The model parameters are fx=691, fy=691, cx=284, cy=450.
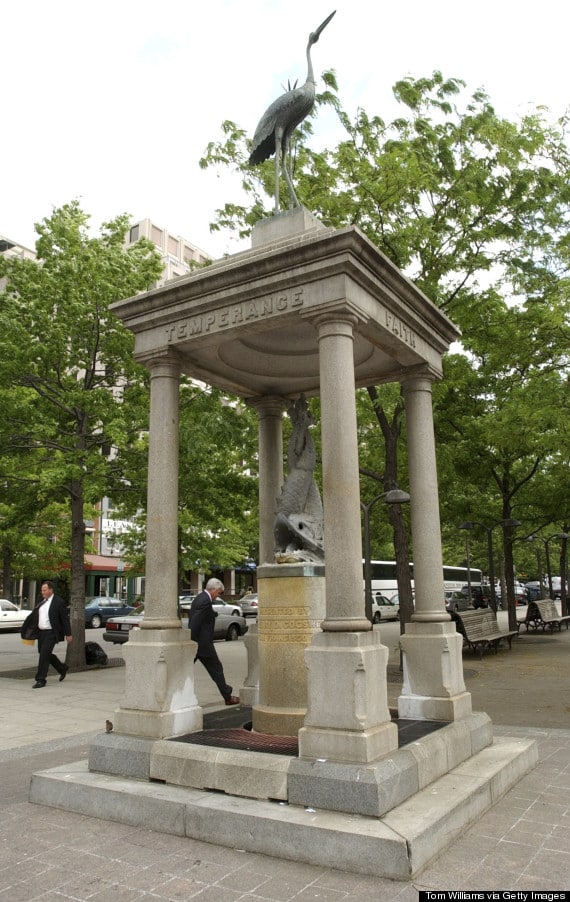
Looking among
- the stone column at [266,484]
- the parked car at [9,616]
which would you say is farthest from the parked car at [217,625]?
the stone column at [266,484]

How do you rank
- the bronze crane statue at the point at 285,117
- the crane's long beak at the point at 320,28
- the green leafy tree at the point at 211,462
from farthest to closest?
the green leafy tree at the point at 211,462, the bronze crane statue at the point at 285,117, the crane's long beak at the point at 320,28

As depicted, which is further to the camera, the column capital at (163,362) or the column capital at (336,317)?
the column capital at (163,362)

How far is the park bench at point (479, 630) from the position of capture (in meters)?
17.4

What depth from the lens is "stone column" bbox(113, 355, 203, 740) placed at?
646 cm

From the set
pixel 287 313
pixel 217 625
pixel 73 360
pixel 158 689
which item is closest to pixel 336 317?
pixel 287 313

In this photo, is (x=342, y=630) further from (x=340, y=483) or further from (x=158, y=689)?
(x=158, y=689)

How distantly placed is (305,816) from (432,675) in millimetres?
2756

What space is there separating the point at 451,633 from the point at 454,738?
133 centimetres

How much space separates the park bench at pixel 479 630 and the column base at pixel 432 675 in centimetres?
988

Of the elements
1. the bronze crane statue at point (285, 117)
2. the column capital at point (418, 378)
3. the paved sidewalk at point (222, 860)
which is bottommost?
the paved sidewalk at point (222, 860)

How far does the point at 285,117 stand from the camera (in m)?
7.79

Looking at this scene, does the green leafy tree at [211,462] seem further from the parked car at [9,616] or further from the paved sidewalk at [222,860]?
the parked car at [9,616]

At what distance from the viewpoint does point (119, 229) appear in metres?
17.9

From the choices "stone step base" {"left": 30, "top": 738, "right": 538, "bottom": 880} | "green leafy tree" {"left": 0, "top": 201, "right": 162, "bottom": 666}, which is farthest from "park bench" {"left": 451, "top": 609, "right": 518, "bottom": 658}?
"stone step base" {"left": 30, "top": 738, "right": 538, "bottom": 880}
